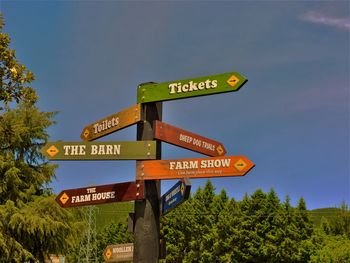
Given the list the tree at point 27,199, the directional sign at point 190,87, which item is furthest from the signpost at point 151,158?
the tree at point 27,199

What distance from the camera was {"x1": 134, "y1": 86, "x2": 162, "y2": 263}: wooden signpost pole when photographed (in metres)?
7.16

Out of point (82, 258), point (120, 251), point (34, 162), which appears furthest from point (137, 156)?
point (82, 258)

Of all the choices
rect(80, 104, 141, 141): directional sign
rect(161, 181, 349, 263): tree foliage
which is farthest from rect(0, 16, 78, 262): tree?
rect(161, 181, 349, 263): tree foliage

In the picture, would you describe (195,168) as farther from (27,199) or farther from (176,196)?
(27,199)

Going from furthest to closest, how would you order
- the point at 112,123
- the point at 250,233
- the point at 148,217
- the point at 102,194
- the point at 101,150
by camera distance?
the point at 250,233
the point at 112,123
the point at 102,194
the point at 101,150
the point at 148,217

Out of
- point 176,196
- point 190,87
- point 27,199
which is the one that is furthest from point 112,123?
point 27,199

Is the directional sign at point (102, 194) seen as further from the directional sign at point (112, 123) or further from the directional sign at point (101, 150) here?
the directional sign at point (112, 123)

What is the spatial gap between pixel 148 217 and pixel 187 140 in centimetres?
138

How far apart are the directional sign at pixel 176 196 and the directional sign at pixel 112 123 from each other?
131 cm

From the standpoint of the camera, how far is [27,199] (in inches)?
862

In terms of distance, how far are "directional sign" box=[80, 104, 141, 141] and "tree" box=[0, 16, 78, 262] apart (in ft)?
36.8

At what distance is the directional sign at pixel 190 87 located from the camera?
6.99 meters

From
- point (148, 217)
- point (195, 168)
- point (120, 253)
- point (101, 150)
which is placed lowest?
point (120, 253)

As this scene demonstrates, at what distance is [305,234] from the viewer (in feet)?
142
